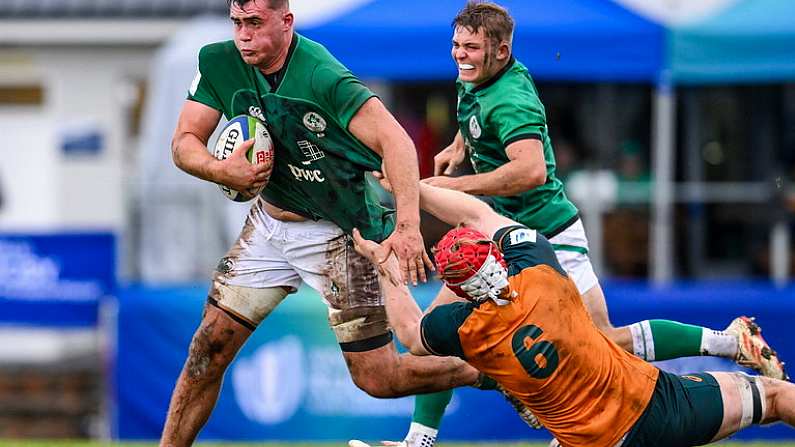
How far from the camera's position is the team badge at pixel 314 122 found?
6.30 m

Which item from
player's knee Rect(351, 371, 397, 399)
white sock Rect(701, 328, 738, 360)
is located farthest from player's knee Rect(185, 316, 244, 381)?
white sock Rect(701, 328, 738, 360)

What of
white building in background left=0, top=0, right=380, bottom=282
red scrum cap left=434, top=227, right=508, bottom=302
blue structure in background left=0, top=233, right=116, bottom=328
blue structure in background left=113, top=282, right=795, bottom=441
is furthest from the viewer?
white building in background left=0, top=0, right=380, bottom=282

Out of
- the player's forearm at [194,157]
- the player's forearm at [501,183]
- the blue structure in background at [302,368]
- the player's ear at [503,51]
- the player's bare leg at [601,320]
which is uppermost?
the player's ear at [503,51]

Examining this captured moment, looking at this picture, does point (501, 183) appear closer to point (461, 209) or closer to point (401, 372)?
point (461, 209)

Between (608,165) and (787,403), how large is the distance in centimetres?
830

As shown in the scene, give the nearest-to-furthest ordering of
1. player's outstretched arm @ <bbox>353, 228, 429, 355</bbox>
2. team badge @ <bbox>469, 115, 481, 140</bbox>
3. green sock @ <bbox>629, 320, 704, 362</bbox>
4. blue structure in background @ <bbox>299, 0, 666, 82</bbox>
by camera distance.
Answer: player's outstretched arm @ <bbox>353, 228, 429, 355</bbox>
team badge @ <bbox>469, 115, 481, 140</bbox>
green sock @ <bbox>629, 320, 704, 362</bbox>
blue structure in background @ <bbox>299, 0, 666, 82</bbox>

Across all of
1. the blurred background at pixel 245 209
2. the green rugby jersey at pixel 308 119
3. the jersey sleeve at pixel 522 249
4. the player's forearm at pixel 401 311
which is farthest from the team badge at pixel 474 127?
the blurred background at pixel 245 209

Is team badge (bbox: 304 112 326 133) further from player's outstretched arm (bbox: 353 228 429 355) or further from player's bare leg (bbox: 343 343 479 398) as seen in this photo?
player's bare leg (bbox: 343 343 479 398)

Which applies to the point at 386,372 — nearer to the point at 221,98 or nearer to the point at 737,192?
the point at 221,98

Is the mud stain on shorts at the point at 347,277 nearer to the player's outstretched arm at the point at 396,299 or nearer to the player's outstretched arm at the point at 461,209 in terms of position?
the player's outstretched arm at the point at 396,299

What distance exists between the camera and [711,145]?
14750 mm

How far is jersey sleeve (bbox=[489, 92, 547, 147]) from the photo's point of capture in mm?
6383

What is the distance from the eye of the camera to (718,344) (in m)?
6.70

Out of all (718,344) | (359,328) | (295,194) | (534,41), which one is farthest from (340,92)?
(534,41)
